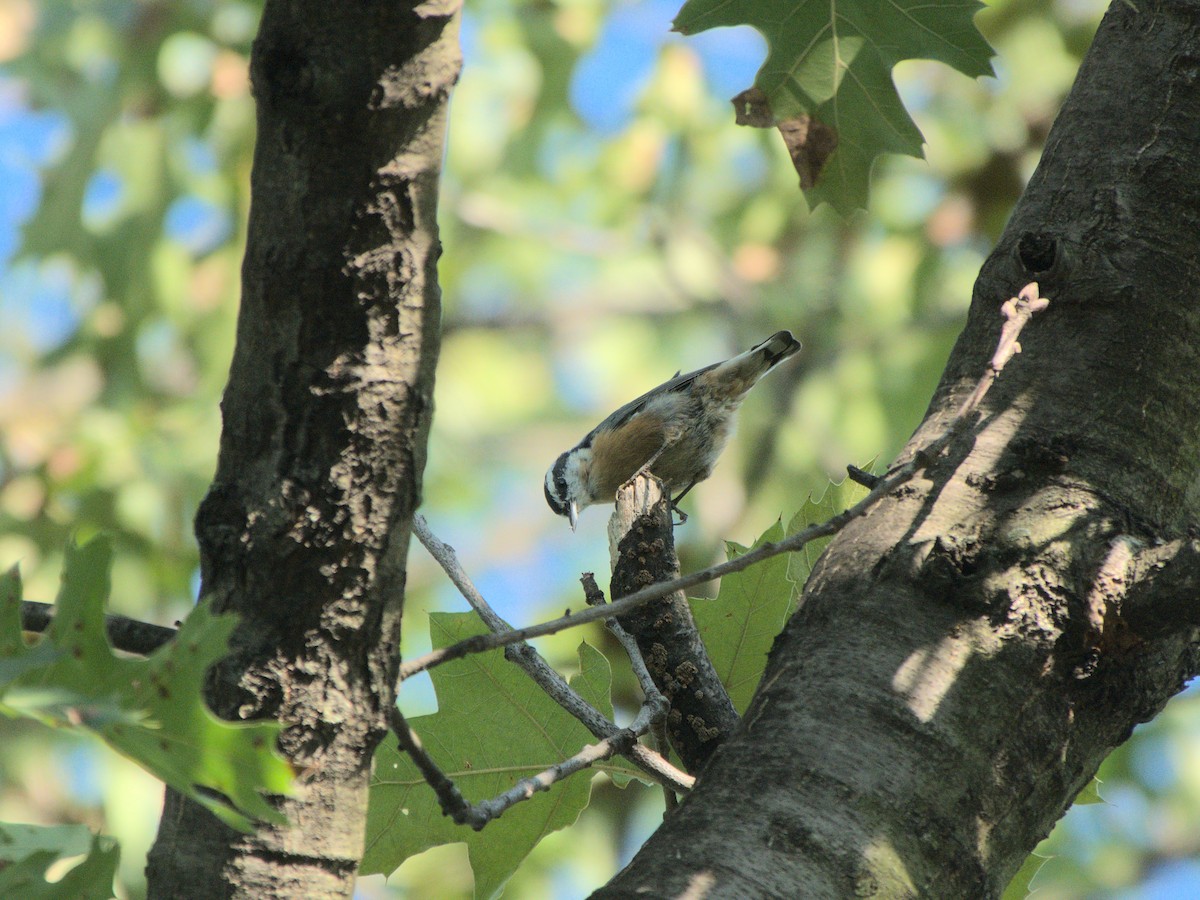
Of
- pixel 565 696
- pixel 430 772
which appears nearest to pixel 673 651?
pixel 565 696

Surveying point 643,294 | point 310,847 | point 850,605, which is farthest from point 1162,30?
point 643,294

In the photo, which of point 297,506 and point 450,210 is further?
point 450,210

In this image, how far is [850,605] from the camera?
1.51 m

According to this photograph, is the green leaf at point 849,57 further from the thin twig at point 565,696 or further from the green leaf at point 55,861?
the green leaf at point 55,861

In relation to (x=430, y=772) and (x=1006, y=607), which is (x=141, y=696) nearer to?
(x=430, y=772)

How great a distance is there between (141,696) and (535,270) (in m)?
7.37

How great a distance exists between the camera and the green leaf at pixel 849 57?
2211mm

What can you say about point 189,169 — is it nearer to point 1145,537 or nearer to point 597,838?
point 597,838

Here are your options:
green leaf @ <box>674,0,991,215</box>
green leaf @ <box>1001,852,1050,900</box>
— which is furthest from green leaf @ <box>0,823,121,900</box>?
green leaf @ <box>674,0,991,215</box>

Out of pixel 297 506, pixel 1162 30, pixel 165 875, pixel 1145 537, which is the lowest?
pixel 165 875

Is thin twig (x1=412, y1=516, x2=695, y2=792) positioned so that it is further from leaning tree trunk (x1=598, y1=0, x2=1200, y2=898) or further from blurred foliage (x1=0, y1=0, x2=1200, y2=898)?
blurred foliage (x1=0, y1=0, x2=1200, y2=898)

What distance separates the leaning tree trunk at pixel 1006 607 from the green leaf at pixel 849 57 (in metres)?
0.51

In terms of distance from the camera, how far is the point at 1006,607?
1.45 meters

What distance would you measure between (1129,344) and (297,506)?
4.24 ft
